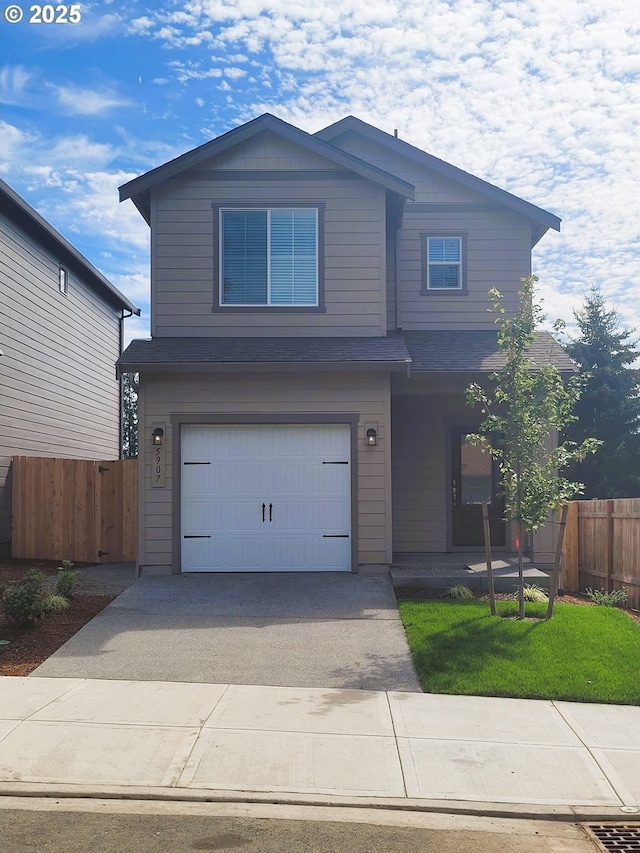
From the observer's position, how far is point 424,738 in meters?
6.31

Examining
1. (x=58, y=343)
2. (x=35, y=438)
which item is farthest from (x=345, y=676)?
(x=58, y=343)

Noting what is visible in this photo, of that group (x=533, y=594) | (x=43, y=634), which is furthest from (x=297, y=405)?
(x=43, y=634)

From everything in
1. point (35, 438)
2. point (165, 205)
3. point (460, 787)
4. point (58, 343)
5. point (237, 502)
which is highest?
point (165, 205)

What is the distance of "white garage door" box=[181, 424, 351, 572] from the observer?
12.6 m

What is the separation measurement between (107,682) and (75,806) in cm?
258

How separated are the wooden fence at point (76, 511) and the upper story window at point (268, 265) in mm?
3934

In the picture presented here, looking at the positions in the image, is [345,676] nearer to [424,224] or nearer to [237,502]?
[237,502]

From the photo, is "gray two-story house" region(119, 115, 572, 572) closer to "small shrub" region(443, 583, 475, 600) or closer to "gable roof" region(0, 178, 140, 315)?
"small shrub" region(443, 583, 475, 600)

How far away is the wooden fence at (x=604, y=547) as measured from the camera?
1124 cm

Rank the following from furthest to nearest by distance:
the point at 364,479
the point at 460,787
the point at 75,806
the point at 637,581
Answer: the point at 364,479 → the point at 637,581 → the point at 460,787 → the point at 75,806

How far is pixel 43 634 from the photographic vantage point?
928 cm

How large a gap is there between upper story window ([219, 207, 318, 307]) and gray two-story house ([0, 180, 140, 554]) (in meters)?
4.56

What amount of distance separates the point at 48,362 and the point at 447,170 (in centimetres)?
922

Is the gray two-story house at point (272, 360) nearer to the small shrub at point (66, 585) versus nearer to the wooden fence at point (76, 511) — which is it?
the small shrub at point (66, 585)
